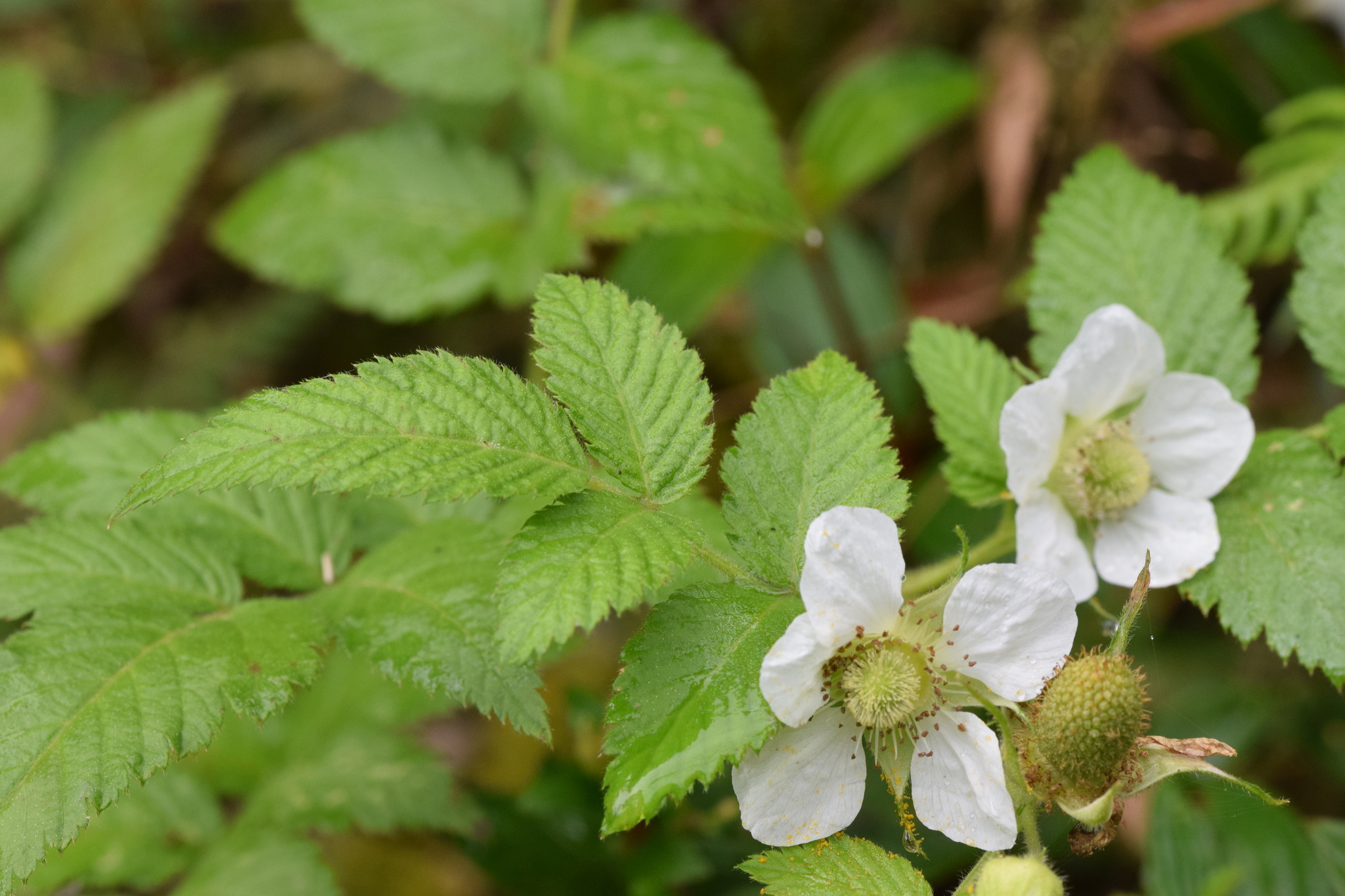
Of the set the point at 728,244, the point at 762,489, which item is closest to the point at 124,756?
the point at 762,489

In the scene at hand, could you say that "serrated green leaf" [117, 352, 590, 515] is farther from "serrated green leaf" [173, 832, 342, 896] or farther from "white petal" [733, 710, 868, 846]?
"serrated green leaf" [173, 832, 342, 896]

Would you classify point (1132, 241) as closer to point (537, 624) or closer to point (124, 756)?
point (537, 624)

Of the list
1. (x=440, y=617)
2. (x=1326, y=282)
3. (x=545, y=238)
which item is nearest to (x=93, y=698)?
(x=440, y=617)

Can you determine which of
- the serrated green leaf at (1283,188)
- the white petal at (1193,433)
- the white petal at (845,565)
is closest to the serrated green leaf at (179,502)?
the white petal at (845,565)

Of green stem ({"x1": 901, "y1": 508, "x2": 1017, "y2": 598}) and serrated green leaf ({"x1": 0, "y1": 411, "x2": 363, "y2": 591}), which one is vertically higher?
serrated green leaf ({"x1": 0, "y1": 411, "x2": 363, "y2": 591})

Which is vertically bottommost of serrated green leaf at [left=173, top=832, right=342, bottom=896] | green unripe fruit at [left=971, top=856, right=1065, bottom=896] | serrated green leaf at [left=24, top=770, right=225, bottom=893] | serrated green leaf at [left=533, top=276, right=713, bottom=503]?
serrated green leaf at [left=24, top=770, right=225, bottom=893]

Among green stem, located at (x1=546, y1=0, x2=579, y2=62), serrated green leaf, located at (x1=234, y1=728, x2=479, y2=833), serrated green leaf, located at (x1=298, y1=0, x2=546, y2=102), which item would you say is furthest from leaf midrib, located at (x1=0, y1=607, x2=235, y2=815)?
green stem, located at (x1=546, y1=0, x2=579, y2=62)
